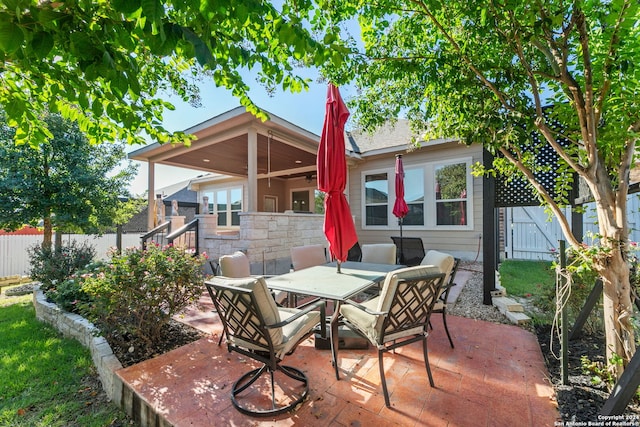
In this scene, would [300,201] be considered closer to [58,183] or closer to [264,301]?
[58,183]

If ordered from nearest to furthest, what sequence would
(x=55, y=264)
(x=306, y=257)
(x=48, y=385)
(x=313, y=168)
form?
(x=48, y=385) → (x=306, y=257) → (x=55, y=264) → (x=313, y=168)

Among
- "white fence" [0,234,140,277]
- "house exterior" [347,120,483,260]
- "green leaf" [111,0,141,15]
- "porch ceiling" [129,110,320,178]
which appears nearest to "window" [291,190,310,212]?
"porch ceiling" [129,110,320,178]

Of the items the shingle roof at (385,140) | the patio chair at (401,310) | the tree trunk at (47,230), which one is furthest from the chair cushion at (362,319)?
the tree trunk at (47,230)

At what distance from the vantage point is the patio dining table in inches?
106

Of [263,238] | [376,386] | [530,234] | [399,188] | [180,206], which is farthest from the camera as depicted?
[180,206]

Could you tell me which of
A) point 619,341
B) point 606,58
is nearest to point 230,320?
point 619,341

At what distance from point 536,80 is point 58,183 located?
1000 centimetres

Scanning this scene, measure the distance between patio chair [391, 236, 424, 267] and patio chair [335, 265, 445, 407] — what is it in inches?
146

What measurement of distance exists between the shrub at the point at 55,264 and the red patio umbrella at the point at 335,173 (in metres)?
5.54

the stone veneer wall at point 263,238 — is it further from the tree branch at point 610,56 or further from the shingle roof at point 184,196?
the shingle roof at point 184,196

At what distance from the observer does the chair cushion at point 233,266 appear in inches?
140

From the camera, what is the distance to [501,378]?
253 cm

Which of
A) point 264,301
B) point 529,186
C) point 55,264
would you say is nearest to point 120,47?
point 264,301

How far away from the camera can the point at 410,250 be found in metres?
6.39
